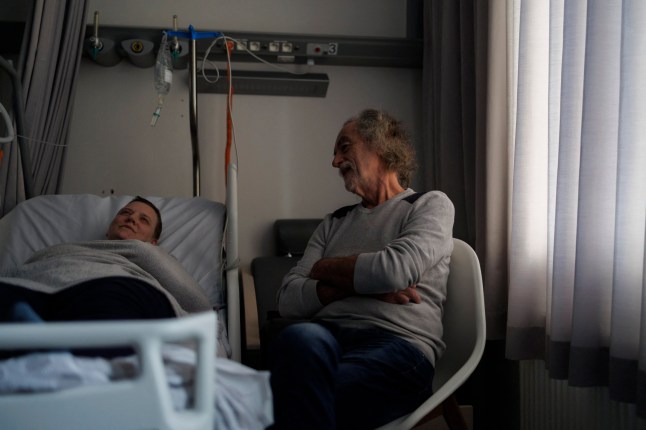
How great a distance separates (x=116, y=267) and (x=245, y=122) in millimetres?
1427

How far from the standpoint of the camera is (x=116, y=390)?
0.91 meters

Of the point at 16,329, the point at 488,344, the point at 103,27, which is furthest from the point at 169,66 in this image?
the point at 16,329

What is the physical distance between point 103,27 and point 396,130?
1.53 m

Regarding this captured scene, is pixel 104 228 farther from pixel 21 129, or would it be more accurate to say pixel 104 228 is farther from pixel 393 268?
pixel 393 268

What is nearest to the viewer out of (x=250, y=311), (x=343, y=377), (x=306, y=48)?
(x=343, y=377)

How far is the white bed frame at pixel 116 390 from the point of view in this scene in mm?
846

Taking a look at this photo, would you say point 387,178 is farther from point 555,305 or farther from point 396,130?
point 555,305

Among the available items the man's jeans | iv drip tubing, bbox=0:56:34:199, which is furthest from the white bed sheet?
iv drip tubing, bbox=0:56:34:199

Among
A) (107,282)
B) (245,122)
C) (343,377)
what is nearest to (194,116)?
(245,122)

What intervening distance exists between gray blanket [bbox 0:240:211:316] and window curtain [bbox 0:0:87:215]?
570 mm

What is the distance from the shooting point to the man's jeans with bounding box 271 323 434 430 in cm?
135

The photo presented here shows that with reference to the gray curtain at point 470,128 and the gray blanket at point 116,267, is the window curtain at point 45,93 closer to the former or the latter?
the gray blanket at point 116,267

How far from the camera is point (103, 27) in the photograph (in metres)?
2.83

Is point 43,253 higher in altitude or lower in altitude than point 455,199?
lower
